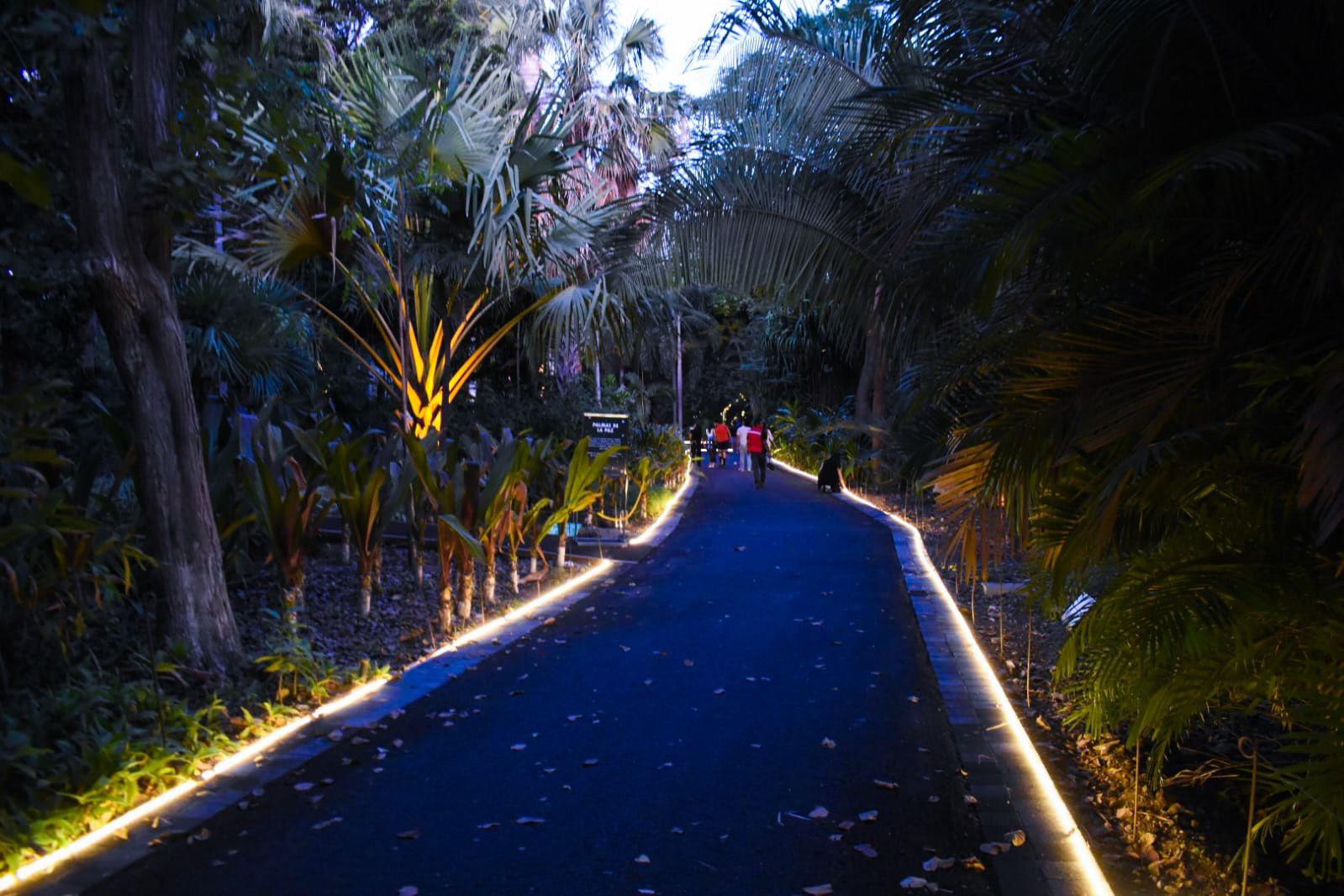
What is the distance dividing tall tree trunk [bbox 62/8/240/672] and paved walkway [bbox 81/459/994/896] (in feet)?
4.08

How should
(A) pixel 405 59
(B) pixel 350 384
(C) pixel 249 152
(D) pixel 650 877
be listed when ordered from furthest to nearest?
(B) pixel 350 384
(A) pixel 405 59
(C) pixel 249 152
(D) pixel 650 877

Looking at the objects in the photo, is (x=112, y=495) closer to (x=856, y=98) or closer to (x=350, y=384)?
(x=856, y=98)

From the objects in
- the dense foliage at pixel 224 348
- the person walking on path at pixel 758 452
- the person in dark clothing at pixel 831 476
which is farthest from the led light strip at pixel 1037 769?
the person walking on path at pixel 758 452

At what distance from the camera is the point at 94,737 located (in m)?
4.58

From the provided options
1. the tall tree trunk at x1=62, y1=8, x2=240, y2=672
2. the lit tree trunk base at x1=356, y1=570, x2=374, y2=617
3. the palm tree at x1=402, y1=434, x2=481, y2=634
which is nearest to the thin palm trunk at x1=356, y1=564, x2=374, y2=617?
the lit tree trunk base at x1=356, y1=570, x2=374, y2=617

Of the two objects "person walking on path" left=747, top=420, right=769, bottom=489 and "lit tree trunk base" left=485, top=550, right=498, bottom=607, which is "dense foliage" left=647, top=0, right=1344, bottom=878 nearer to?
"lit tree trunk base" left=485, top=550, right=498, bottom=607

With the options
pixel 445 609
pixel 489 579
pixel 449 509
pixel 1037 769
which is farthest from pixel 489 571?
pixel 1037 769

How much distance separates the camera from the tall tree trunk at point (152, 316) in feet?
18.1

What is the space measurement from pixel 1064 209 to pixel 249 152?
4.61 metres

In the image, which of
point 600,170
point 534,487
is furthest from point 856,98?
point 600,170

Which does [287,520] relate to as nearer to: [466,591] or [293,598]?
[293,598]

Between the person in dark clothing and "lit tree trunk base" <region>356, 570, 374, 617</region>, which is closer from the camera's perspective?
"lit tree trunk base" <region>356, 570, 374, 617</region>

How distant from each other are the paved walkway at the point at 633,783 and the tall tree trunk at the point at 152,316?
1244 mm

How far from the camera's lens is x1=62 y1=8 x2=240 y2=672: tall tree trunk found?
217 inches
